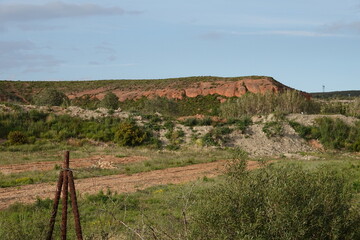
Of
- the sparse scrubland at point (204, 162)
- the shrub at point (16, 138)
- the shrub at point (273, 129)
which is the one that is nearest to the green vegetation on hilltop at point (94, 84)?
the sparse scrubland at point (204, 162)

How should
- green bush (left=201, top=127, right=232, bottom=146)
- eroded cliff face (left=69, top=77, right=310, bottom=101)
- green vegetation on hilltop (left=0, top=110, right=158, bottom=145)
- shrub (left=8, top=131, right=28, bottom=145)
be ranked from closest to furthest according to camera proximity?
shrub (left=8, top=131, right=28, bottom=145) < green vegetation on hilltop (left=0, top=110, right=158, bottom=145) < green bush (left=201, top=127, right=232, bottom=146) < eroded cliff face (left=69, top=77, right=310, bottom=101)

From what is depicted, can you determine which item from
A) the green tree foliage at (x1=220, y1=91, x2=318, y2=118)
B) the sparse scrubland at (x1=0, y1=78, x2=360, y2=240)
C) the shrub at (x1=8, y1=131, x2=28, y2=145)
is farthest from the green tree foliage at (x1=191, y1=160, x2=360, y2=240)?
the green tree foliage at (x1=220, y1=91, x2=318, y2=118)

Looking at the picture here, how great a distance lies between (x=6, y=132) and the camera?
1073 inches

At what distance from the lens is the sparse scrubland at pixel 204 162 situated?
233 inches

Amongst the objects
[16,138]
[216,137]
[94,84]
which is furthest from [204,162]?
[94,84]

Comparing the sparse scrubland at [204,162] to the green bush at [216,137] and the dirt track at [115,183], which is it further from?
the dirt track at [115,183]

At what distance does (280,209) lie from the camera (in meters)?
5.72

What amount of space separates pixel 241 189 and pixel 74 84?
7744cm

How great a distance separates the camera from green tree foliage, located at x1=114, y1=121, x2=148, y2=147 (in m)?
27.5

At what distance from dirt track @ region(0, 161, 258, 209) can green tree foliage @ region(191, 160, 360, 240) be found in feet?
17.7

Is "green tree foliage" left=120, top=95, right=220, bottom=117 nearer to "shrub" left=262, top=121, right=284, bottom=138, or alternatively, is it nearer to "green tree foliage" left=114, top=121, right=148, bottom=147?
"shrub" left=262, top=121, right=284, bottom=138

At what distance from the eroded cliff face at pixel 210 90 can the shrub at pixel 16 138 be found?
37.2 m

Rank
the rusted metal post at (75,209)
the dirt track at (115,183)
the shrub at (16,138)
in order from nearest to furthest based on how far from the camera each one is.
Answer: the rusted metal post at (75,209), the dirt track at (115,183), the shrub at (16,138)

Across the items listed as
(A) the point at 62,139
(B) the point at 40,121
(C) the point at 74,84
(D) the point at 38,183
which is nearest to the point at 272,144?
(A) the point at 62,139
